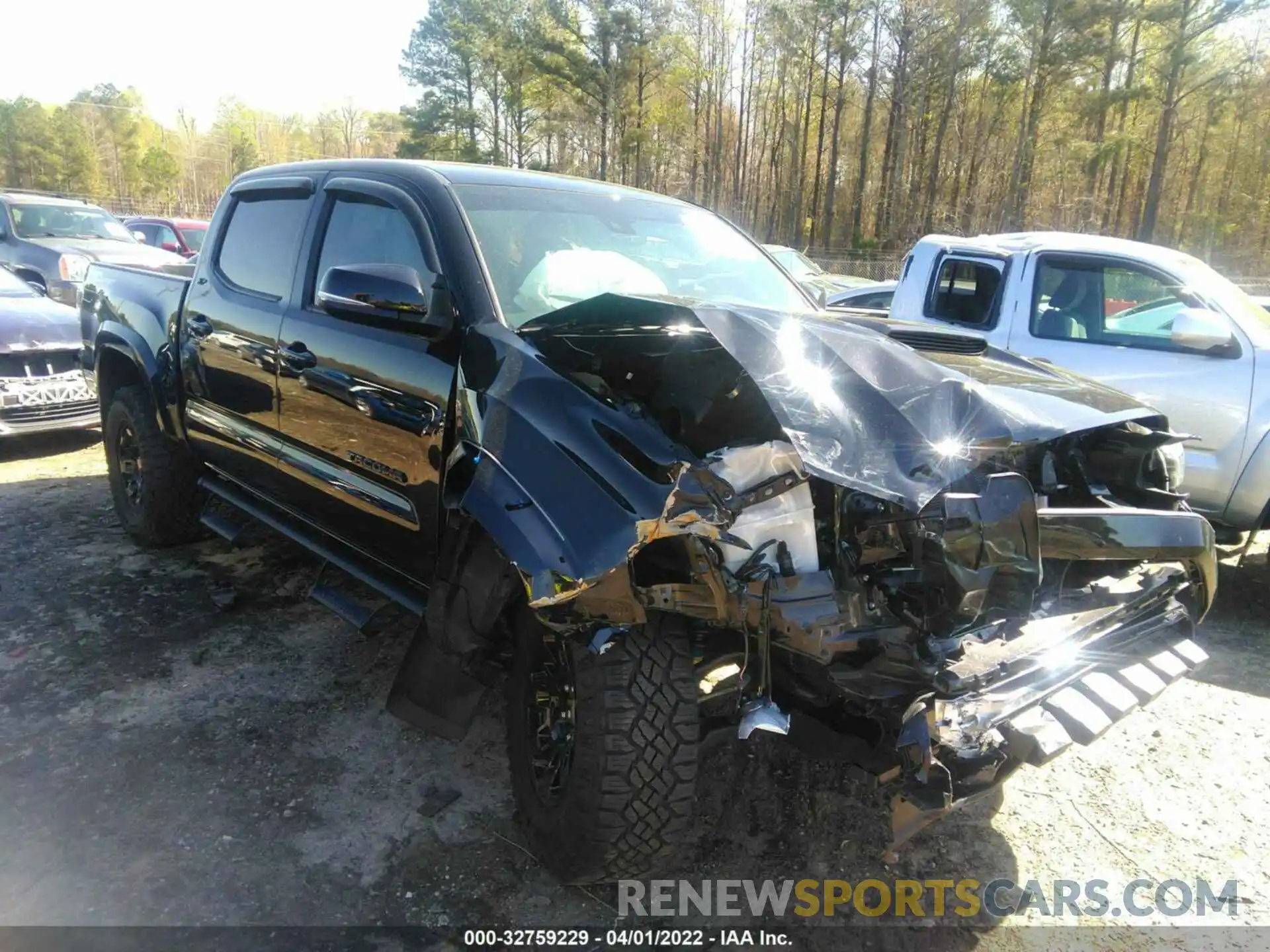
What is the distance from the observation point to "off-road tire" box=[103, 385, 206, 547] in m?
4.62

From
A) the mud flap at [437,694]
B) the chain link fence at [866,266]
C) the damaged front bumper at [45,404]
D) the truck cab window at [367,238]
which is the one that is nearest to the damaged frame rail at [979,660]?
the mud flap at [437,694]

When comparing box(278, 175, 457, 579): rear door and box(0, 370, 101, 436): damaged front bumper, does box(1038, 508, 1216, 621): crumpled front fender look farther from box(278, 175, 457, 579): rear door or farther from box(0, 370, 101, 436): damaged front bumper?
box(0, 370, 101, 436): damaged front bumper

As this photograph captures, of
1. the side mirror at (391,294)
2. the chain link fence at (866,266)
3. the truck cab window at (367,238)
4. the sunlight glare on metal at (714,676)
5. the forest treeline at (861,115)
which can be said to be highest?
the forest treeline at (861,115)

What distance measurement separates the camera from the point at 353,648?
388 cm

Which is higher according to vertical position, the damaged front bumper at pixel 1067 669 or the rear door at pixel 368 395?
the rear door at pixel 368 395

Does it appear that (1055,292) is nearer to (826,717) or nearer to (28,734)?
(826,717)

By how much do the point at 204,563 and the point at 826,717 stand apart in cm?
386

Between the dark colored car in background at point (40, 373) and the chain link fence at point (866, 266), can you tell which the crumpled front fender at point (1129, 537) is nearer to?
the dark colored car in background at point (40, 373)

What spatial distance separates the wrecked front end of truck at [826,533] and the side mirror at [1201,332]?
118 inches

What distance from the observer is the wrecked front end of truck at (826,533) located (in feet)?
6.49

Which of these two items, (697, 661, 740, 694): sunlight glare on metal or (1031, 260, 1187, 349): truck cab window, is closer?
(697, 661, 740, 694): sunlight glare on metal

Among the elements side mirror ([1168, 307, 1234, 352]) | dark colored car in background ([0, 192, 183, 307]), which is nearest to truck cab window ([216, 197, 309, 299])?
side mirror ([1168, 307, 1234, 352])

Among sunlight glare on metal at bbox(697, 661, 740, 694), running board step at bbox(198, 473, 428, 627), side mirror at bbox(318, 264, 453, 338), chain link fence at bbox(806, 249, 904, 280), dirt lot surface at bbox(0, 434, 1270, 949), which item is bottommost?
dirt lot surface at bbox(0, 434, 1270, 949)

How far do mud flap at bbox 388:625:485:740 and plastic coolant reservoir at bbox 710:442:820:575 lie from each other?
1.08 meters
